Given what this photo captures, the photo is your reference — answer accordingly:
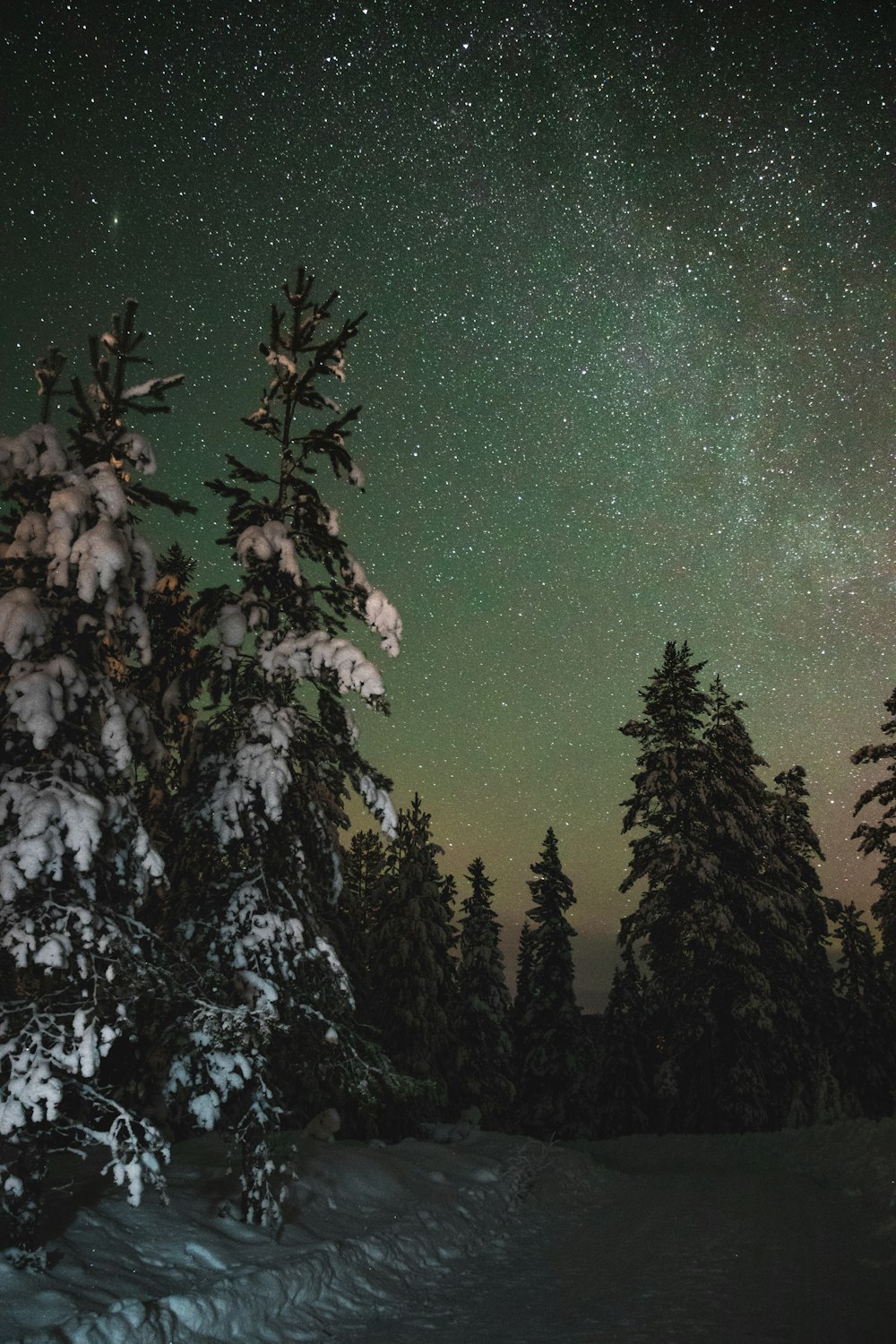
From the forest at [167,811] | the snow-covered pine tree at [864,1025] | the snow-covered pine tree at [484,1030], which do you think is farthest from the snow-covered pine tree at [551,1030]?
the forest at [167,811]

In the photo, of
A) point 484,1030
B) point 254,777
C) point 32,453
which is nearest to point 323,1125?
point 254,777

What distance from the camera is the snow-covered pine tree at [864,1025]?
100 feet

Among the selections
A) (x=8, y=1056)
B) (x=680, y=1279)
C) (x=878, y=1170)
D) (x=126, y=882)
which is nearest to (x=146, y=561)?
(x=126, y=882)

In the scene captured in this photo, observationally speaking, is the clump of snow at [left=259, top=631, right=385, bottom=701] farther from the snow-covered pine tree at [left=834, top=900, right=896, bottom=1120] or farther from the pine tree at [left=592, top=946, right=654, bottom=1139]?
the pine tree at [left=592, top=946, right=654, bottom=1139]

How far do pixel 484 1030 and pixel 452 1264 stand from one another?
89.6 feet

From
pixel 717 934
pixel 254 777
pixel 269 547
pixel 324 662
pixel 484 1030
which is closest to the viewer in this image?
pixel 254 777

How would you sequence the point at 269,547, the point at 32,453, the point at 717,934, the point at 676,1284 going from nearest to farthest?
the point at 32,453 → the point at 676,1284 → the point at 269,547 → the point at 717,934

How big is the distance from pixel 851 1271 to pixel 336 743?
729 centimetres

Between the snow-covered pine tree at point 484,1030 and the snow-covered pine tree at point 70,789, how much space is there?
91.0 ft

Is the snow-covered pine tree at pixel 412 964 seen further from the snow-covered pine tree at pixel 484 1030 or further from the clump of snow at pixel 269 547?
the clump of snow at pixel 269 547

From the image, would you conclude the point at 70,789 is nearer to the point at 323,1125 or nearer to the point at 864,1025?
the point at 323,1125

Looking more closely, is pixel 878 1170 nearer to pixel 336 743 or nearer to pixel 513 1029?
pixel 336 743

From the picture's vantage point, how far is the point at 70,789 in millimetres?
6715

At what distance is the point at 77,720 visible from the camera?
770cm
